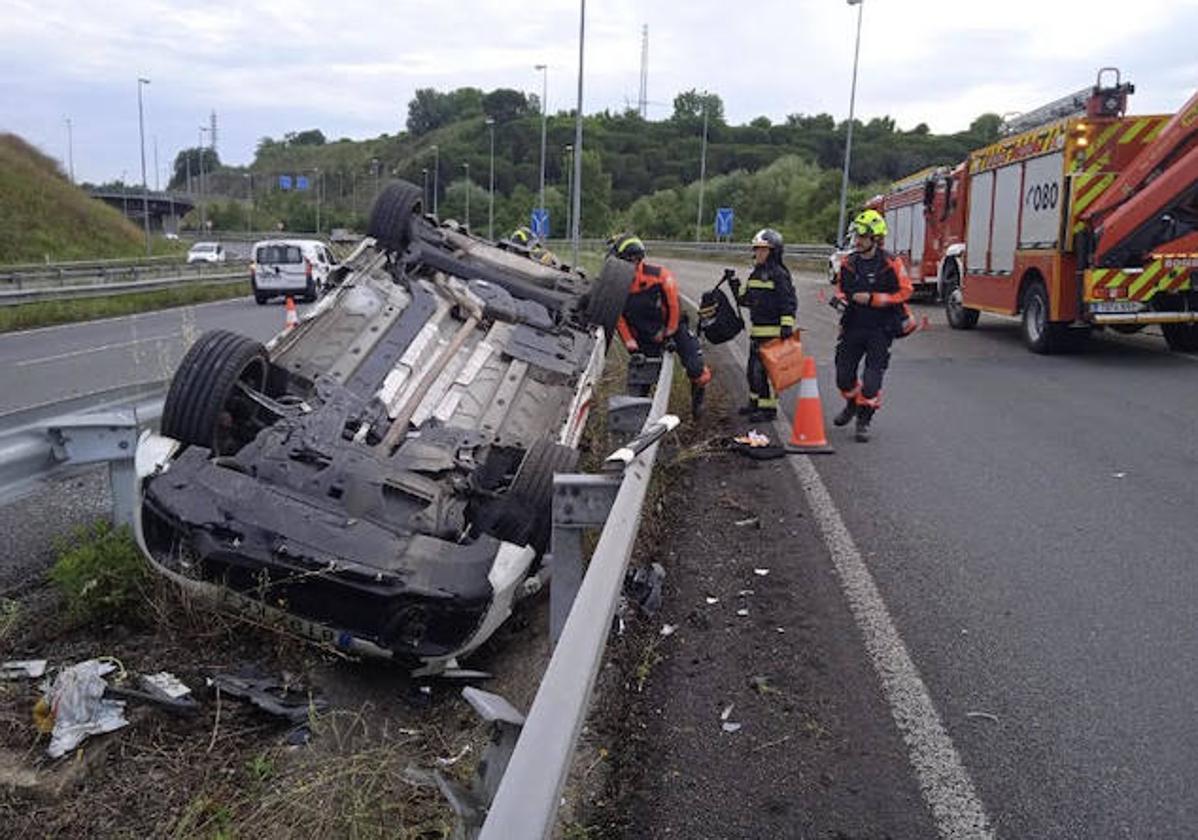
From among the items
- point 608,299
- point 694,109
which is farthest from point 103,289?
point 694,109

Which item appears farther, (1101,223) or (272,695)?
(1101,223)

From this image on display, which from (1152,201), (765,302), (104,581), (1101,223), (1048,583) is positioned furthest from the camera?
(1101,223)

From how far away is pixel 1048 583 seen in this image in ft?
13.6

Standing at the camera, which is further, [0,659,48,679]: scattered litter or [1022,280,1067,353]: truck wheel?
[1022,280,1067,353]: truck wheel

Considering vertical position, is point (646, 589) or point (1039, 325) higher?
point (1039, 325)

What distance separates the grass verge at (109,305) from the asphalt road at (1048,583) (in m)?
14.9

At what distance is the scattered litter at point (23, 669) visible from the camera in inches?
139

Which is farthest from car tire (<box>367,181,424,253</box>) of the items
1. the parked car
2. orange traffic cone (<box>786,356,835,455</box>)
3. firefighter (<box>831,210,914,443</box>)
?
the parked car

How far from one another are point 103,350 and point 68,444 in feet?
34.1

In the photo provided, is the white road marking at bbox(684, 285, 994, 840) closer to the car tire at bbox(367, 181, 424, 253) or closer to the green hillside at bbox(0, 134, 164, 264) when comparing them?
the car tire at bbox(367, 181, 424, 253)

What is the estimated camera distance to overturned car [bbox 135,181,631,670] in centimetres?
359

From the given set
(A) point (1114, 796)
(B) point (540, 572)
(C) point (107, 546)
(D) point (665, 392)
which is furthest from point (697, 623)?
(C) point (107, 546)

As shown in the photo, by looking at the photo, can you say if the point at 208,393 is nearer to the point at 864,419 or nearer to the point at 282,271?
the point at 864,419

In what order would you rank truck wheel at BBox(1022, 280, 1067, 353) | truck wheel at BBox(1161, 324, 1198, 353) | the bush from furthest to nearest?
truck wheel at BBox(1161, 324, 1198, 353)
truck wheel at BBox(1022, 280, 1067, 353)
the bush
